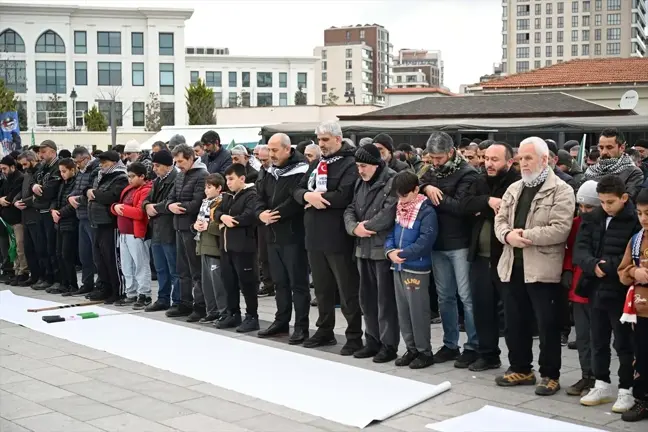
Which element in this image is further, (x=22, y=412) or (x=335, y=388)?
(x=335, y=388)

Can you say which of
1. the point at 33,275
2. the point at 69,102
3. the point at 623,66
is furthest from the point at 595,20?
the point at 33,275

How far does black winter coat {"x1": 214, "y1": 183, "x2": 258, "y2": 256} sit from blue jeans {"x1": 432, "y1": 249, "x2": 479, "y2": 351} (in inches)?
101

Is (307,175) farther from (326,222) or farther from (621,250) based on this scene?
(621,250)

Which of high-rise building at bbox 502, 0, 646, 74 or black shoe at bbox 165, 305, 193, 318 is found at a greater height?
high-rise building at bbox 502, 0, 646, 74

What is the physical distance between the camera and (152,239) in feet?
39.8

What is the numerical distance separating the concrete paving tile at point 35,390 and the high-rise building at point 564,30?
165947mm

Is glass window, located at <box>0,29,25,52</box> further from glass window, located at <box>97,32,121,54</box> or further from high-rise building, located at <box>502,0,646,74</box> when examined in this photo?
high-rise building, located at <box>502,0,646,74</box>

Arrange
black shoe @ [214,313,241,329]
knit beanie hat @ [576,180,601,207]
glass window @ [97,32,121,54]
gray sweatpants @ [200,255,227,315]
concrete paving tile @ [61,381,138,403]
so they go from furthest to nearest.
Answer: glass window @ [97,32,121,54] → gray sweatpants @ [200,255,227,315] → black shoe @ [214,313,241,329] → concrete paving tile @ [61,381,138,403] → knit beanie hat @ [576,180,601,207]

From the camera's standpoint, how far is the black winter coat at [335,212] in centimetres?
934

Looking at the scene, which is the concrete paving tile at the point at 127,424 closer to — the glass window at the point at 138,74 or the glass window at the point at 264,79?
the glass window at the point at 138,74

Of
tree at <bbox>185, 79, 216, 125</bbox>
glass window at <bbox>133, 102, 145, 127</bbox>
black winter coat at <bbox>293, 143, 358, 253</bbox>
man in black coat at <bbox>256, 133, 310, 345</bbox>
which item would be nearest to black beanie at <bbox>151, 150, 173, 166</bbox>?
man in black coat at <bbox>256, 133, 310, 345</bbox>

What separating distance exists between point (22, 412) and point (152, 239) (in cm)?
505

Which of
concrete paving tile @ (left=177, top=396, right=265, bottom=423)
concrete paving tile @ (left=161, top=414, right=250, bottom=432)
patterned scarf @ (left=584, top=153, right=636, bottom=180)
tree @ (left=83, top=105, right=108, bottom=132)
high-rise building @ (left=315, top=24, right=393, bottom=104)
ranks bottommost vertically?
concrete paving tile @ (left=177, top=396, right=265, bottom=423)

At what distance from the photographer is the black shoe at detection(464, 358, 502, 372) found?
8.43 meters
